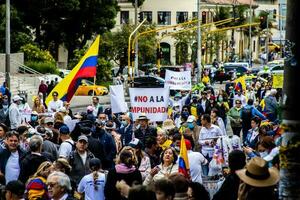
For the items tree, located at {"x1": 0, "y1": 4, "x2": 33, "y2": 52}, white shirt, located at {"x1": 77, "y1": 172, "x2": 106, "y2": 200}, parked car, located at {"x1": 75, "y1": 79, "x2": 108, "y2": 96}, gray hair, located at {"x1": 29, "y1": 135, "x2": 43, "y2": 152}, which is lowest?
parked car, located at {"x1": 75, "y1": 79, "x2": 108, "y2": 96}

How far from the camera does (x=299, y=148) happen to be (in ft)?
25.0

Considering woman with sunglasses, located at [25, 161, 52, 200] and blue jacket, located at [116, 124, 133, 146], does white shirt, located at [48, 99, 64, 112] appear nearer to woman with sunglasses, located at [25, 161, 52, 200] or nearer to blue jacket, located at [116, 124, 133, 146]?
blue jacket, located at [116, 124, 133, 146]

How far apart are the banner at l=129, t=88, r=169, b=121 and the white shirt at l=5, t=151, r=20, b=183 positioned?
5615 millimetres

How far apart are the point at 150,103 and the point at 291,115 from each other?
11.7 meters

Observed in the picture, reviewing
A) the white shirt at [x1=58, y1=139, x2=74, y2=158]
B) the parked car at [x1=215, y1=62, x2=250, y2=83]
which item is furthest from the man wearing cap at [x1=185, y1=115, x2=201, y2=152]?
the parked car at [x1=215, y1=62, x2=250, y2=83]

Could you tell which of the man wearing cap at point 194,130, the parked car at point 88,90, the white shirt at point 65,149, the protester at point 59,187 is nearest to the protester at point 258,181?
the protester at point 59,187

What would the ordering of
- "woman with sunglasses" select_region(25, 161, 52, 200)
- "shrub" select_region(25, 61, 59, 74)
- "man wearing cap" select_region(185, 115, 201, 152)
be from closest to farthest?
1. "woman with sunglasses" select_region(25, 161, 52, 200)
2. "man wearing cap" select_region(185, 115, 201, 152)
3. "shrub" select_region(25, 61, 59, 74)

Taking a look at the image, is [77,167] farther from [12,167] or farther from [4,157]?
[4,157]

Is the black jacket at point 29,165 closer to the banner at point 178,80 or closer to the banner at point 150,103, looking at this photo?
the banner at point 150,103

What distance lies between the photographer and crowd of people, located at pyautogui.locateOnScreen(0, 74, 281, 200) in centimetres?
908

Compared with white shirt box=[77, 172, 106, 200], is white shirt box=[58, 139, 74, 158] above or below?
above

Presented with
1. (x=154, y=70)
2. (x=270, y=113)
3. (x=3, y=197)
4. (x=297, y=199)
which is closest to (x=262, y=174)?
(x=297, y=199)

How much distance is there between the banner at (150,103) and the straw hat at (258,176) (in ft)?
35.8

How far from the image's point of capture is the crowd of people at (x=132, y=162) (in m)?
9.08
